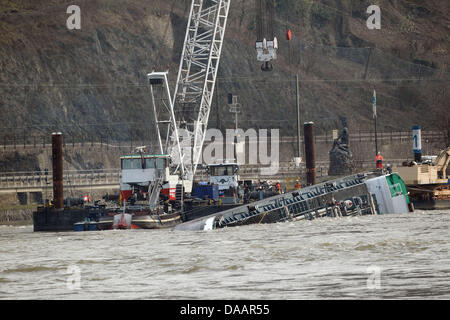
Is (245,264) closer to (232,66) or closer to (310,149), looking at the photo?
(310,149)

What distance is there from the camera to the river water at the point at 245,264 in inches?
910

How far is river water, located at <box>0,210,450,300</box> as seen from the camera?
23109 millimetres

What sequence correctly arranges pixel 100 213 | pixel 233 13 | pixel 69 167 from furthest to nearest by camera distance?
pixel 233 13 < pixel 69 167 < pixel 100 213

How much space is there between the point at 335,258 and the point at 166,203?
29.6 metres

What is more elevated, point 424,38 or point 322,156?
point 424,38

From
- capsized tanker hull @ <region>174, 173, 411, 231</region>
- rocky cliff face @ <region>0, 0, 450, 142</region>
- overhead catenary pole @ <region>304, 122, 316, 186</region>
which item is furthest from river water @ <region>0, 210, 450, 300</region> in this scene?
rocky cliff face @ <region>0, 0, 450, 142</region>

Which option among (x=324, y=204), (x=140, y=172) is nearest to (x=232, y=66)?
(x=140, y=172)

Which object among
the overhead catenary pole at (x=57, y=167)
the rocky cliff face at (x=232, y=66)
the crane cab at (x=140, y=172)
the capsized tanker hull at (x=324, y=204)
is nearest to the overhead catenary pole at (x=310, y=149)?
the capsized tanker hull at (x=324, y=204)

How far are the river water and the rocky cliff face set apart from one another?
67.5m

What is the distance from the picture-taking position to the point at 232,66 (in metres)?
134

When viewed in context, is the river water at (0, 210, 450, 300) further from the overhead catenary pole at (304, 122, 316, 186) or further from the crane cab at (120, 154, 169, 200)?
the overhead catenary pole at (304, 122, 316, 186)
